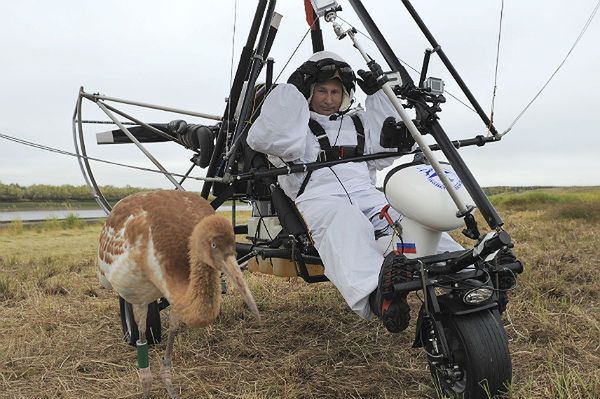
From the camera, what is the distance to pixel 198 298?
3127 millimetres

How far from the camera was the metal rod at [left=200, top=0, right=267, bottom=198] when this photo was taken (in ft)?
14.3

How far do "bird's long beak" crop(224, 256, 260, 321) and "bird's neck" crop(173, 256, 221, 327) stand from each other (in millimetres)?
189

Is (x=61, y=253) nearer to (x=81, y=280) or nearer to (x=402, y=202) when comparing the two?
(x=81, y=280)

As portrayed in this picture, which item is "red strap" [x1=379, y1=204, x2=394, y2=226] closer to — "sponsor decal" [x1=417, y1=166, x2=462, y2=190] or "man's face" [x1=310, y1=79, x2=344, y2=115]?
"sponsor decal" [x1=417, y1=166, x2=462, y2=190]


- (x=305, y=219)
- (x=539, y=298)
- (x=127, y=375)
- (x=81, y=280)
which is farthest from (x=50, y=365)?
(x=539, y=298)

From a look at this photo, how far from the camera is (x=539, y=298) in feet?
17.6

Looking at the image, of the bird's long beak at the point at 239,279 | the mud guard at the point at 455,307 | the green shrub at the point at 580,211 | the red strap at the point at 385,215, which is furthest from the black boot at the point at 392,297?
the green shrub at the point at 580,211

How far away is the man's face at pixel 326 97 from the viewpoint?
4695 mm

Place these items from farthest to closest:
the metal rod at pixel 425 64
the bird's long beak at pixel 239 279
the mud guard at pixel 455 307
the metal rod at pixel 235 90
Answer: the metal rod at pixel 235 90 → the metal rod at pixel 425 64 → the mud guard at pixel 455 307 → the bird's long beak at pixel 239 279

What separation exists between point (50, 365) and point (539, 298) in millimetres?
4299

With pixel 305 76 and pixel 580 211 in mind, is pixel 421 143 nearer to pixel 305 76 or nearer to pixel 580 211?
pixel 305 76

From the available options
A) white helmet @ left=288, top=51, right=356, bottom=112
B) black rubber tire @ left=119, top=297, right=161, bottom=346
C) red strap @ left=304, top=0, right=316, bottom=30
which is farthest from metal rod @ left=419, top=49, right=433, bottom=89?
black rubber tire @ left=119, top=297, right=161, bottom=346

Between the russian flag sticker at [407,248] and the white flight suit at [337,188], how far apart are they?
0.46 ft

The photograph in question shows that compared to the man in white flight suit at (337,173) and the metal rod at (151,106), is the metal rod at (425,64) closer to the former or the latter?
the man in white flight suit at (337,173)
